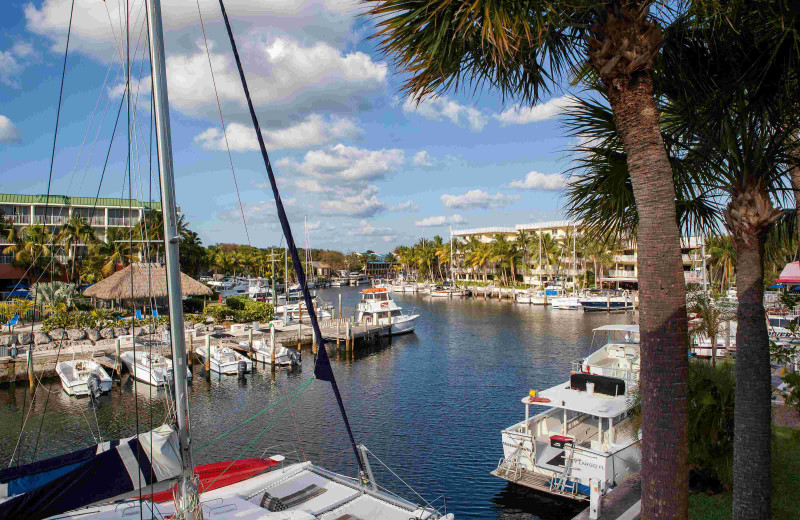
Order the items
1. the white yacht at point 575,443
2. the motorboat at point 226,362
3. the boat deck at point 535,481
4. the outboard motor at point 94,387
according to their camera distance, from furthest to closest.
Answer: the motorboat at point 226,362 < the outboard motor at point 94,387 < the boat deck at point 535,481 < the white yacht at point 575,443

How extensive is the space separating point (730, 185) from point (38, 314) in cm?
4467

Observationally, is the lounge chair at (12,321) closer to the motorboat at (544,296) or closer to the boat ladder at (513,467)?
the boat ladder at (513,467)

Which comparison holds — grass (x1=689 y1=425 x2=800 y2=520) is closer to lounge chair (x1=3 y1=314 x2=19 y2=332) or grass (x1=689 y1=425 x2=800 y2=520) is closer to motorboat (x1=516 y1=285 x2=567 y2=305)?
lounge chair (x1=3 y1=314 x2=19 y2=332)

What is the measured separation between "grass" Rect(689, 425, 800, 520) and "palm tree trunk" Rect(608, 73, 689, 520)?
484 cm

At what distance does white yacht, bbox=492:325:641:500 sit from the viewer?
13570mm

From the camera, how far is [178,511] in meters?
7.33

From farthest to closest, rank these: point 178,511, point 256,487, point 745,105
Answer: point 256,487
point 178,511
point 745,105

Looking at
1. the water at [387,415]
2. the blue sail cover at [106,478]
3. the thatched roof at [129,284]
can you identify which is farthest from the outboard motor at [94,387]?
the blue sail cover at [106,478]

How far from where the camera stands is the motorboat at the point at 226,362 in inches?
1230

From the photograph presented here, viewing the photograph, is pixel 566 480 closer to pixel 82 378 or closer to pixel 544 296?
pixel 82 378

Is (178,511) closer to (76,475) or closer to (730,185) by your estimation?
(76,475)

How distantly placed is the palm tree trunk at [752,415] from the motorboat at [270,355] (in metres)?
29.9

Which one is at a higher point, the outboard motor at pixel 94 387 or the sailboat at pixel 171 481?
the sailboat at pixel 171 481

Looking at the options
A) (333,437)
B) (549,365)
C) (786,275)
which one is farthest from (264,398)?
(786,275)
